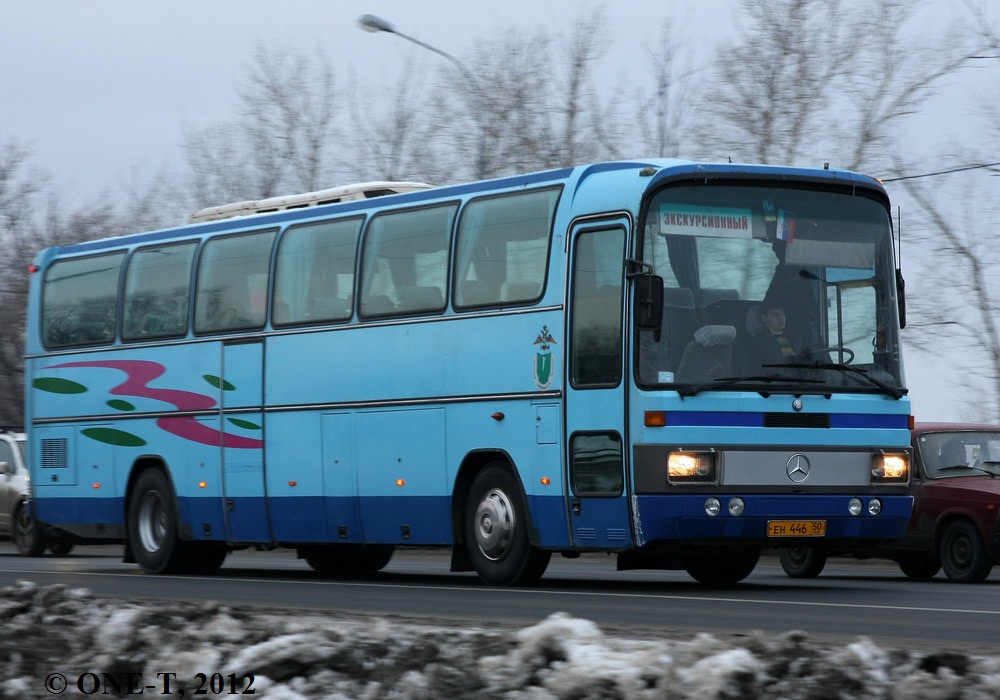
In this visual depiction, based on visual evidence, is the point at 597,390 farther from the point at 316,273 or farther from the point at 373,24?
the point at 373,24

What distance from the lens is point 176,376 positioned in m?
18.6

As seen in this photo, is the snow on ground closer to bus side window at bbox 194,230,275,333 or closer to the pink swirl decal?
bus side window at bbox 194,230,275,333

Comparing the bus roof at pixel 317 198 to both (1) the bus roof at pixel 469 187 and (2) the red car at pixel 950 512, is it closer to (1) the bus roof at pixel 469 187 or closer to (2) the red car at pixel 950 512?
(1) the bus roof at pixel 469 187

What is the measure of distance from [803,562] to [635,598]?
5.85 metres

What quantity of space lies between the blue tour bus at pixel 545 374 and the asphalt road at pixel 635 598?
0.47 m

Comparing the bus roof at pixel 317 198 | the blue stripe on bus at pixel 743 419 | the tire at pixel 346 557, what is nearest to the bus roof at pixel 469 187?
the bus roof at pixel 317 198

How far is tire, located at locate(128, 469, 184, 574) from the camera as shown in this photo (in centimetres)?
1873

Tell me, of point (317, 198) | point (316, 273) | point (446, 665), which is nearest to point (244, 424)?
point (316, 273)

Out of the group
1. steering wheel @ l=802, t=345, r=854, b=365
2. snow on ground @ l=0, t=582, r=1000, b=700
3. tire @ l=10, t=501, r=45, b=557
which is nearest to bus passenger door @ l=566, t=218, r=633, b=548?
steering wheel @ l=802, t=345, r=854, b=365

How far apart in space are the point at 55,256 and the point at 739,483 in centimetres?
1059

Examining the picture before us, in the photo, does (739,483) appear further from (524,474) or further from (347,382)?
(347,382)

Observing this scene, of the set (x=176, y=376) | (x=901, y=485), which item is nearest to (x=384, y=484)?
(x=176, y=376)

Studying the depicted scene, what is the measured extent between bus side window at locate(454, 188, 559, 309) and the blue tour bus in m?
0.02

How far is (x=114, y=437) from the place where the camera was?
1953cm
